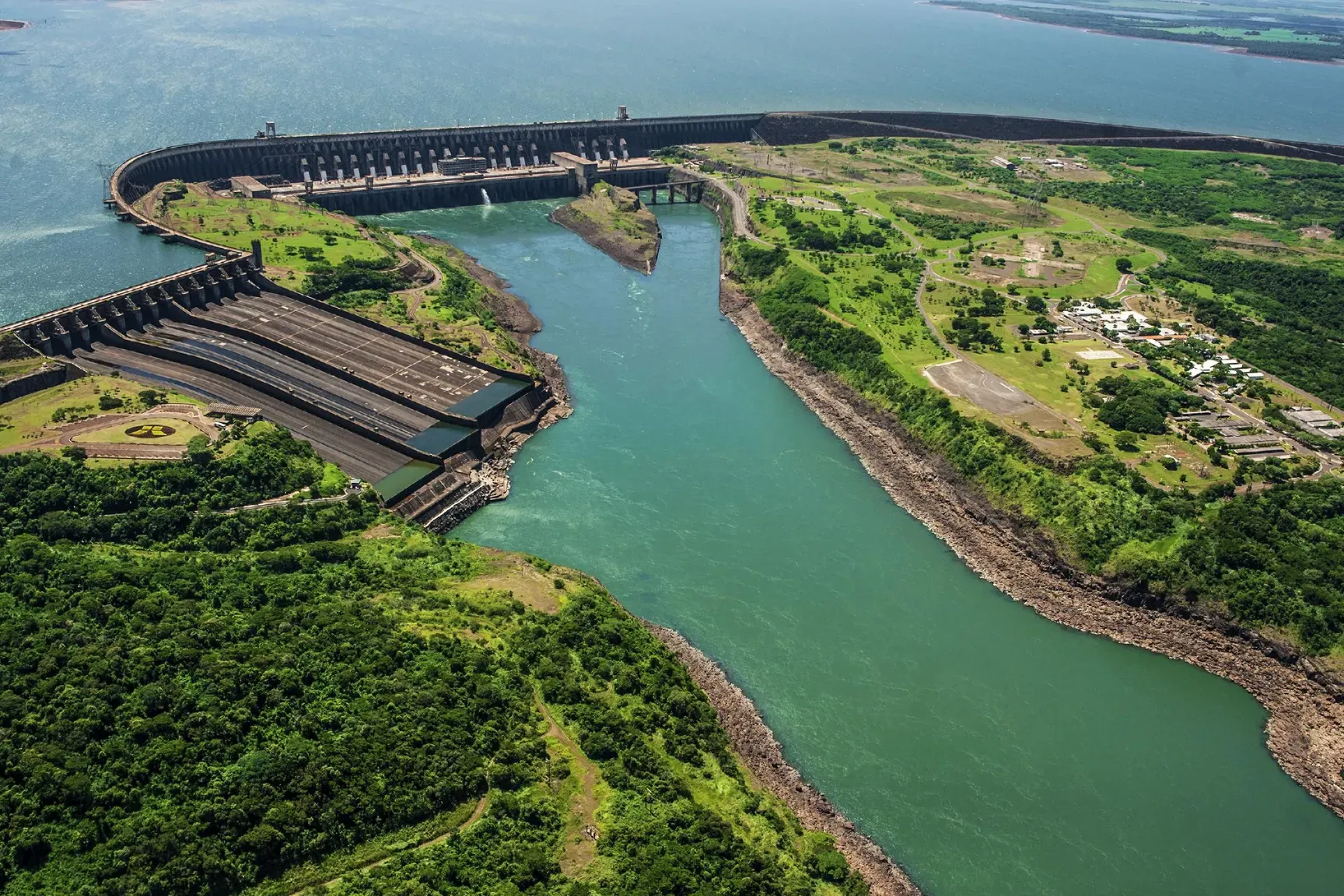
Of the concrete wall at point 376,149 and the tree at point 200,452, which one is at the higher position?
the concrete wall at point 376,149

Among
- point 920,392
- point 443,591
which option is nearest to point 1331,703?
point 920,392

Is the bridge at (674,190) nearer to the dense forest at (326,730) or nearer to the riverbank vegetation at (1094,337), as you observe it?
the riverbank vegetation at (1094,337)

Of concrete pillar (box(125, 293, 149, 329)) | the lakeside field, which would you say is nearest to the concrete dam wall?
the lakeside field

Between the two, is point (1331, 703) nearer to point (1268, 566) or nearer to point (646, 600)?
point (1268, 566)

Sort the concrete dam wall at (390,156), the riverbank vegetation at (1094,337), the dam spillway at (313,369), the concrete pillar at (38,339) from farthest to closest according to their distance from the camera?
the concrete dam wall at (390,156) → the concrete pillar at (38,339) → the dam spillway at (313,369) → the riverbank vegetation at (1094,337)

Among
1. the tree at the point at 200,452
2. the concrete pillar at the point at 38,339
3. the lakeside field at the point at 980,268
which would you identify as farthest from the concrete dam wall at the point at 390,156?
the tree at the point at 200,452

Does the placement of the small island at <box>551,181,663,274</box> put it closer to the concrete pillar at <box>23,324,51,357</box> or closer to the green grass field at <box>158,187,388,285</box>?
the green grass field at <box>158,187,388,285</box>

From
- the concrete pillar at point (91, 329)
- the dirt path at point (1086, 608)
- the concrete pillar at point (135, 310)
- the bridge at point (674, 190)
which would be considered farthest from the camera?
the bridge at point (674, 190)
